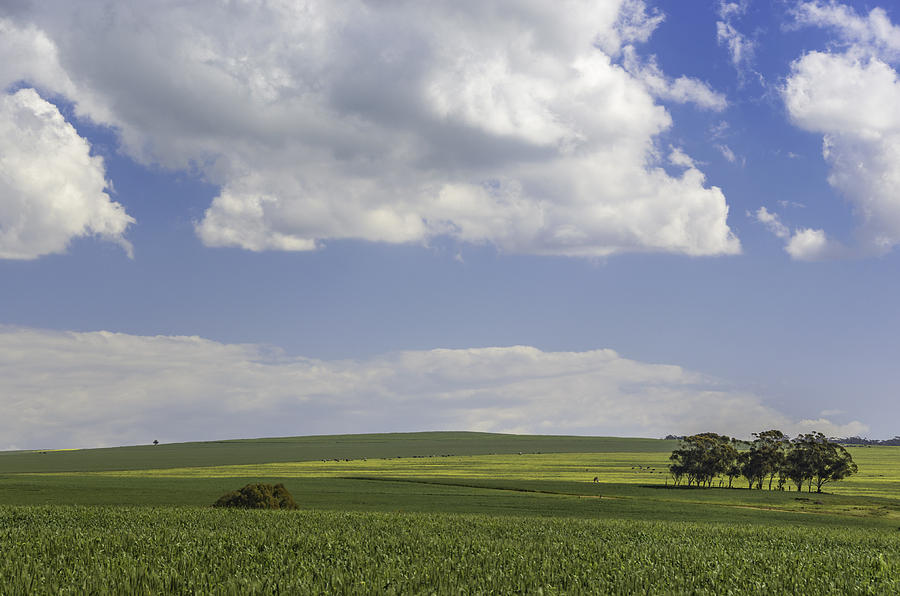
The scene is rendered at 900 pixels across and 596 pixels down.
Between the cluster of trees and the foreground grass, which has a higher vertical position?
the foreground grass

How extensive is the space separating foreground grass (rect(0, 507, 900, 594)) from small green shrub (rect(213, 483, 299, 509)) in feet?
50.5

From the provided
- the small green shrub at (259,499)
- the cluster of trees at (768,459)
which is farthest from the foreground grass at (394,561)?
the cluster of trees at (768,459)

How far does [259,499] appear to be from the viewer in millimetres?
43938

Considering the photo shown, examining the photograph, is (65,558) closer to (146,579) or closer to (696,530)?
(146,579)

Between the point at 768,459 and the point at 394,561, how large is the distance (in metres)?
109

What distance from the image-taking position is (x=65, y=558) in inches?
693

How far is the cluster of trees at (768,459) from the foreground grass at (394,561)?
88496 mm

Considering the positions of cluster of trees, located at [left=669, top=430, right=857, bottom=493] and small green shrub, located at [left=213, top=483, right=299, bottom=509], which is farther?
cluster of trees, located at [left=669, top=430, right=857, bottom=493]

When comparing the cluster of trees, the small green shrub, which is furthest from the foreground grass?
the cluster of trees

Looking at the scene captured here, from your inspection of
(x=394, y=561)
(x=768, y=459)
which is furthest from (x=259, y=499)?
(x=768, y=459)

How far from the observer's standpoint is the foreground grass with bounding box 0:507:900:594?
13.7 metres

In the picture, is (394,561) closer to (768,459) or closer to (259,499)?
(259,499)

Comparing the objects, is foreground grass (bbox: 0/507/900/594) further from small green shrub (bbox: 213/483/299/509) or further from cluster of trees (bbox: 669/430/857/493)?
cluster of trees (bbox: 669/430/857/493)

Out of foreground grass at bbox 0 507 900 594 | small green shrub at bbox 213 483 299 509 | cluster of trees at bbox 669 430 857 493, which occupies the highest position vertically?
foreground grass at bbox 0 507 900 594
